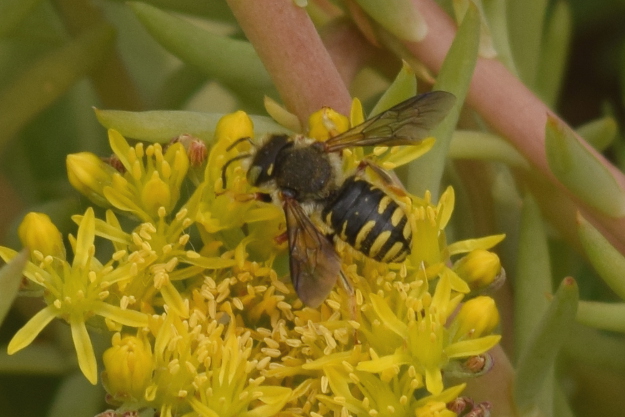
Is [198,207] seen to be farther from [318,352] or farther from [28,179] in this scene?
[28,179]

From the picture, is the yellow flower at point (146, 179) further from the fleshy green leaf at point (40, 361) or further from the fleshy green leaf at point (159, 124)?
the fleshy green leaf at point (40, 361)

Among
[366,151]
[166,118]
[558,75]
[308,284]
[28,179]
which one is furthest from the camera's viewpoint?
[28,179]

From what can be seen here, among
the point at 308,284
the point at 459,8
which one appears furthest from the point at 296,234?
the point at 459,8

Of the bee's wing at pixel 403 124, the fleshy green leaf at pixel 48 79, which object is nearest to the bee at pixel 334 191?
the bee's wing at pixel 403 124

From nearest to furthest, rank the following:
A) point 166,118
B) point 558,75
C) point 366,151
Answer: point 166,118 → point 366,151 → point 558,75

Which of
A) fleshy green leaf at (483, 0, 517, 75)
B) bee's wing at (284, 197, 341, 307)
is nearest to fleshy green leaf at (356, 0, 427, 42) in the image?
fleshy green leaf at (483, 0, 517, 75)

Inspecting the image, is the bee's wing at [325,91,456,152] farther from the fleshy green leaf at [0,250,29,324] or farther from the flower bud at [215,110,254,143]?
the fleshy green leaf at [0,250,29,324]

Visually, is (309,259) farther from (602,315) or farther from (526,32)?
(526,32)
